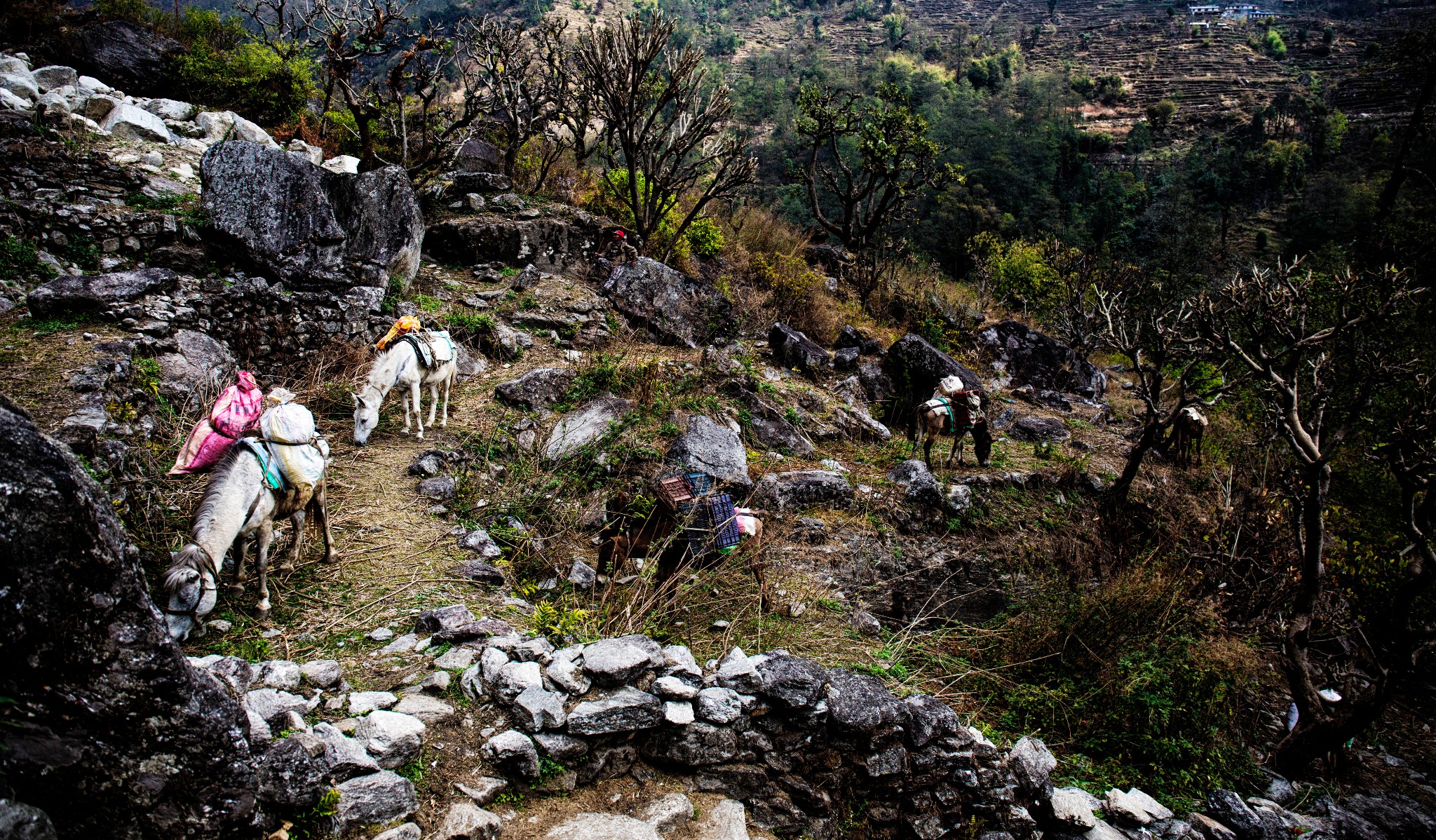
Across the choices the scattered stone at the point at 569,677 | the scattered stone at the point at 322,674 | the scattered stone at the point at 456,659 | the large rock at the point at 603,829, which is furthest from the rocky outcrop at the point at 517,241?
the large rock at the point at 603,829

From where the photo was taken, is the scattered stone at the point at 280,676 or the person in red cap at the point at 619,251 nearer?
the scattered stone at the point at 280,676

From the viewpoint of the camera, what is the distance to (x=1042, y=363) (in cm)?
1409

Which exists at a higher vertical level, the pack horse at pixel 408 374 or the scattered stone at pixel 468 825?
the pack horse at pixel 408 374

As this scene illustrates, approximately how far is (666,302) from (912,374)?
4569 mm

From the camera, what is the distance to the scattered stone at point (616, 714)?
3014 millimetres

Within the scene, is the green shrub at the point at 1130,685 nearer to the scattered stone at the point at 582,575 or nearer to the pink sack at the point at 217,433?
the scattered stone at the point at 582,575

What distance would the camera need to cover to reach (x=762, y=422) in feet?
28.6

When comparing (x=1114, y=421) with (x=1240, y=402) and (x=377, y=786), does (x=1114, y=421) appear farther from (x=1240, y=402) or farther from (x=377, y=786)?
(x=377, y=786)

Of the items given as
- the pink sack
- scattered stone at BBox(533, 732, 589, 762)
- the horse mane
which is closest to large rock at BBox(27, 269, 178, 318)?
the pink sack

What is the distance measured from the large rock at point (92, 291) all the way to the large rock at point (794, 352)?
8.29m

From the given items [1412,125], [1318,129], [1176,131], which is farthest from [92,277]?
[1176,131]

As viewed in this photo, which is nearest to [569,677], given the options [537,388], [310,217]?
[537,388]

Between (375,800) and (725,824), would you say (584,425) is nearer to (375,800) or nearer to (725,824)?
(725,824)

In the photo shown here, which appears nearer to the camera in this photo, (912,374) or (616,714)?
(616,714)
